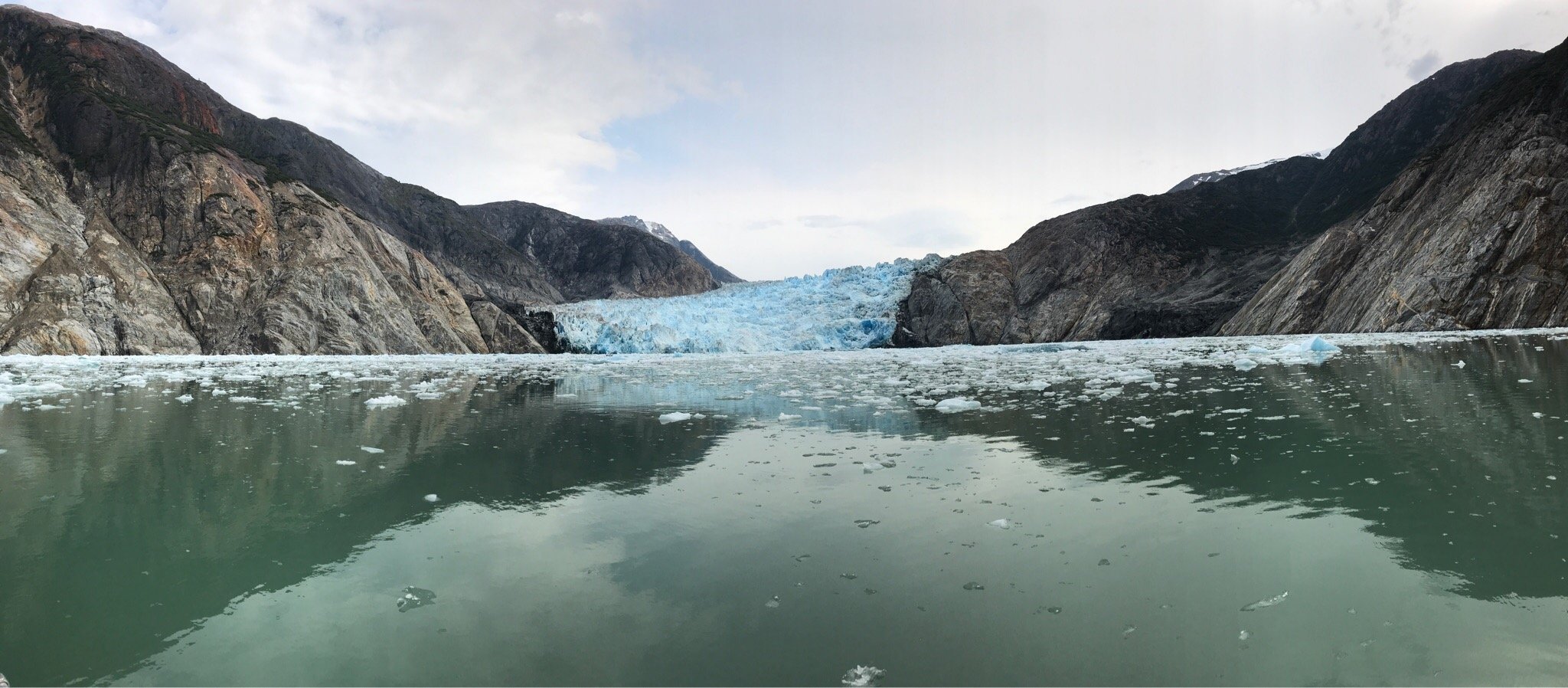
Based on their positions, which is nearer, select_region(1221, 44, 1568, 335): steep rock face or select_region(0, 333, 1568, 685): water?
select_region(0, 333, 1568, 685): water

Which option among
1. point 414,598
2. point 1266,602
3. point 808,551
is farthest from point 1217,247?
point 414,598

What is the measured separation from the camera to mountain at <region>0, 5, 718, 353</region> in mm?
34781

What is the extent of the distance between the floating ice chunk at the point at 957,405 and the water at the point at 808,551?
0.98 m

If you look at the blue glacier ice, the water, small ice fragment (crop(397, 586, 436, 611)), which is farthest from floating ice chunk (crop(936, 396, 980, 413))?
the blue glacier ice

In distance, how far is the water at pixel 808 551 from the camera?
2.76 metres

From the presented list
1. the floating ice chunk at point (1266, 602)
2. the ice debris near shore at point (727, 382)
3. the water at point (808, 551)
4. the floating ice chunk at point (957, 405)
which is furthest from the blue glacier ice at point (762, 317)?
the floating ice chunk at point (1266, 602)

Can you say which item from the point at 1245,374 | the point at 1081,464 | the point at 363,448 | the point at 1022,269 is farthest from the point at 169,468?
the point at 1022,269

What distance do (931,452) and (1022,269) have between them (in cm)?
6171

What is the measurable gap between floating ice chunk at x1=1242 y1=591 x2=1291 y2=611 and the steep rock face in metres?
41.2

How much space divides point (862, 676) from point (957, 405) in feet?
27.0

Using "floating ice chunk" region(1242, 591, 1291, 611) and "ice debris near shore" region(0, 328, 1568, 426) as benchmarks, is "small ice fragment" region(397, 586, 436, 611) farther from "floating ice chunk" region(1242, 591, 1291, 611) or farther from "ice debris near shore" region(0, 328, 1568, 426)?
"ice debris near shore" region(0, 328, 1568, 426)

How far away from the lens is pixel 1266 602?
10.4 ft

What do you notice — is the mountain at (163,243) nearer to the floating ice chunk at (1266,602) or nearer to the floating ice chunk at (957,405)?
the floating ice chunk at (957,405)

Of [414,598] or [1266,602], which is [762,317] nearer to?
[414,598]
